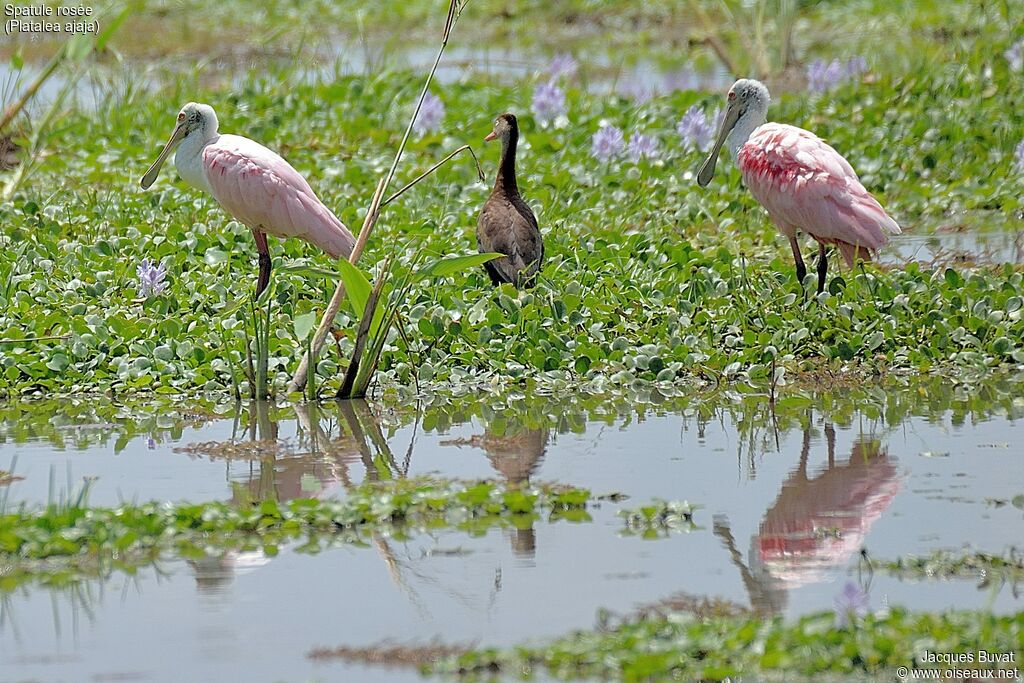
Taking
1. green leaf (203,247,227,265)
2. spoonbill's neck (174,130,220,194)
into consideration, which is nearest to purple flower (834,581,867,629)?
green leaf (203,247,227,265)

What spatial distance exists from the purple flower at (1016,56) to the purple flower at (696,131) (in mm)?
2563

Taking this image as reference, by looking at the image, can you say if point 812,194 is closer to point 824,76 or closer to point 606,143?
point 606,143

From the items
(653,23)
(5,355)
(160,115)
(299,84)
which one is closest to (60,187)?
(160,115)

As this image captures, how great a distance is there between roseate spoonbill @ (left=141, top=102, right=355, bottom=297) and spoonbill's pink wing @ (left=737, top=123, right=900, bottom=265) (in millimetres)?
2157

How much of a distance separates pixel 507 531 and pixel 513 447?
1.16 m

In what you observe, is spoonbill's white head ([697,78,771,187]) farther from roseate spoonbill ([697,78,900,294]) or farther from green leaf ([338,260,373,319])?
green leaf ([338,260,373,319])

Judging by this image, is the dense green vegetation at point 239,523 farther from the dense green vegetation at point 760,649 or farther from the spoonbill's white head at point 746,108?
the spoonbill's white head at point 746,108

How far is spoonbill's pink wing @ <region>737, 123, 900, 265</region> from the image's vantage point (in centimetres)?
809

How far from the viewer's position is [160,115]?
501 inches

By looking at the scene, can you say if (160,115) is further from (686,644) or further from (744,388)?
(686,644)

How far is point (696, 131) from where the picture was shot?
11.2 m

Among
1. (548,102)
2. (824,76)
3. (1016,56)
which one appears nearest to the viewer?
(548,102)

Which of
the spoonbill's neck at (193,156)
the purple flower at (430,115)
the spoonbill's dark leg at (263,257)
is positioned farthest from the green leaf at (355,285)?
the purple flower at (430,115)

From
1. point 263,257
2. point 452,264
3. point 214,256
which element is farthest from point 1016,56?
point 452,264
